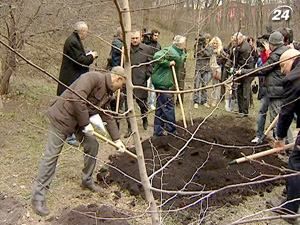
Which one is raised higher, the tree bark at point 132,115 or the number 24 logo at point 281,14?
the tree bark at point 132,115

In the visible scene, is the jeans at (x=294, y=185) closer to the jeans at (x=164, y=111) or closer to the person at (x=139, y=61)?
the jeans at (x=164, y=111)

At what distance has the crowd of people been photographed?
14.7 feet

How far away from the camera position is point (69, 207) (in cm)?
502

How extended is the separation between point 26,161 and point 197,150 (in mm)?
2329

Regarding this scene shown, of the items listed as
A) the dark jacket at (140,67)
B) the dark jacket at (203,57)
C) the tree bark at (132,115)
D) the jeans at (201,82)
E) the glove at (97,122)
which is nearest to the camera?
the tree bark at (132,115)

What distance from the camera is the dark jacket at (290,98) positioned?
4238 millimetres

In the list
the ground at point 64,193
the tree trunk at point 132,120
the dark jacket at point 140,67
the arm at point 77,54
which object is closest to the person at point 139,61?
the dark jacket at point 140,67

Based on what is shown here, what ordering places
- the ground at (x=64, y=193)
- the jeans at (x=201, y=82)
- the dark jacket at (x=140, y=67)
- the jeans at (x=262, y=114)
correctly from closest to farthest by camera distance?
the ground at (x=64, y=193) < the jeans at (x=262, y=114) < the dark jacket at (x=140, y=67) < the jeans at (x=201, y=82)

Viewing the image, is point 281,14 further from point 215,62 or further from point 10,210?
point 10,210

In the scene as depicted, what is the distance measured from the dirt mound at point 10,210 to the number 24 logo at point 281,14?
848 cm

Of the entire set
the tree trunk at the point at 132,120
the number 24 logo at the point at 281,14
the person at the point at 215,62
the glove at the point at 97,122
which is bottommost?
the person at the point at 215,62

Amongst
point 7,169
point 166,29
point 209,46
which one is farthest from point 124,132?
point 166,29

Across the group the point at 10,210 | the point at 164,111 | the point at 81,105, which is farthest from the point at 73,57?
the point at 10,210

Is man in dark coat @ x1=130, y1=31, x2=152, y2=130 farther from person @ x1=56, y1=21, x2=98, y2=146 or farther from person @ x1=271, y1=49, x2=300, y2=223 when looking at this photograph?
person @ x1=271, y1=49, x2=300, y2=223
